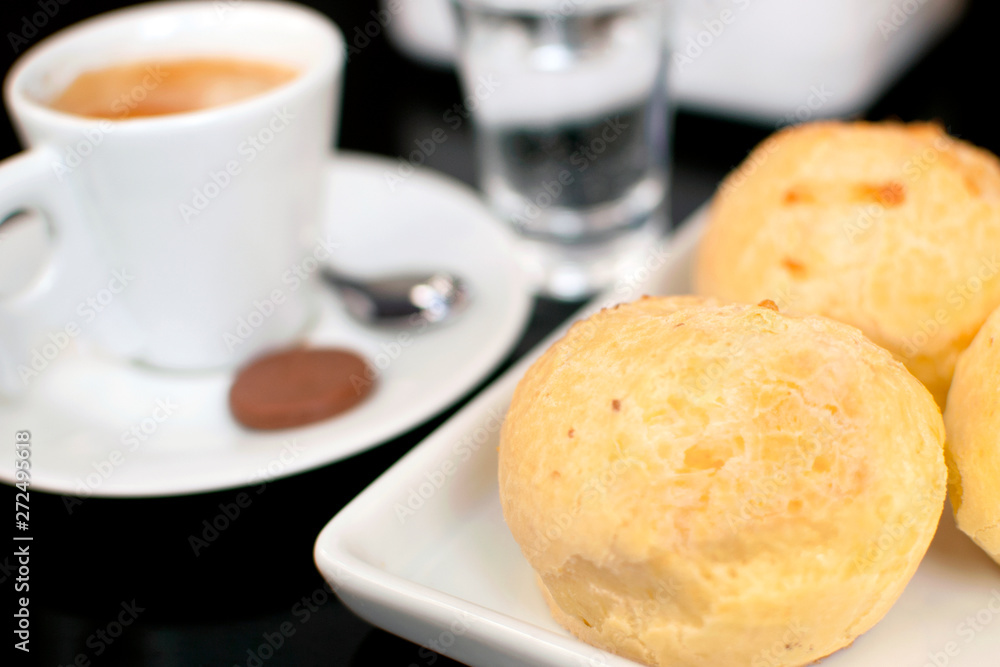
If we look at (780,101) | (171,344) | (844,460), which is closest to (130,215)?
(171,344)

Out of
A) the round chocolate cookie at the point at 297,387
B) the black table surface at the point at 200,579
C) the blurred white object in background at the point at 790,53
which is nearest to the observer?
the black table surface at the point at 200,579

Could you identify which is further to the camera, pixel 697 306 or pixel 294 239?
pixel 294 239

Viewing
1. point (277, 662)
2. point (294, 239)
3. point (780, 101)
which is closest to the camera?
point (277, 662)

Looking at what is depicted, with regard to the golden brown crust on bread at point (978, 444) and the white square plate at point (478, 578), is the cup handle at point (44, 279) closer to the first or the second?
the white square plate at point (478, 578)

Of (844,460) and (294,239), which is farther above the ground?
(844,460)

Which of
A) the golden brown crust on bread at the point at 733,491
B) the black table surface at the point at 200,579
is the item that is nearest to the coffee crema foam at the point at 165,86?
the black table surface at the point at 200,579

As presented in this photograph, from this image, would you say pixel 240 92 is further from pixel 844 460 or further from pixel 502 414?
pixel 844 460

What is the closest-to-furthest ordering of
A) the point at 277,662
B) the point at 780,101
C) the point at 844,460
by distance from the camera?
the point at 844,460 → the point at 277,662 → the point at 780,101
